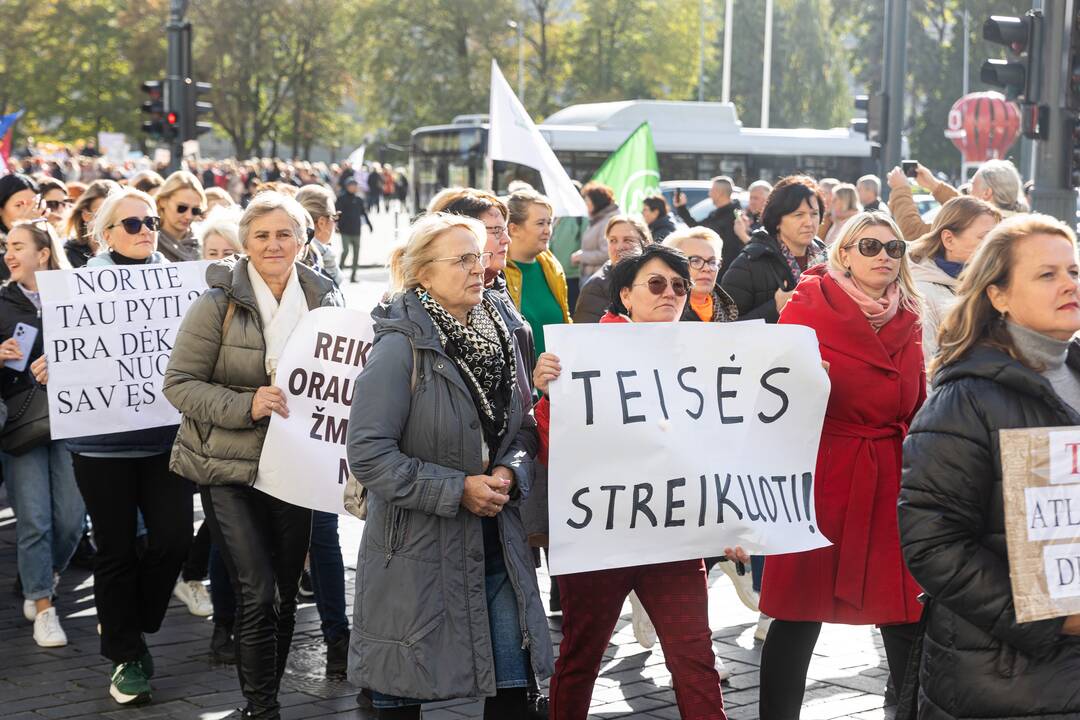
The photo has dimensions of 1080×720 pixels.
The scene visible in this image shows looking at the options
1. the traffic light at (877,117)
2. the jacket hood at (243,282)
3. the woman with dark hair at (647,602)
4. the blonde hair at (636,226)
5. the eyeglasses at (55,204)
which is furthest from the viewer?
the traffic light at (877,117)

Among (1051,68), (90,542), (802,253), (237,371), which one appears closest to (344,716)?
(237,371)

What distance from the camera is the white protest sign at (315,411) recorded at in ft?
17.4

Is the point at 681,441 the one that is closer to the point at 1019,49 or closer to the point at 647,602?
the point at 647,602

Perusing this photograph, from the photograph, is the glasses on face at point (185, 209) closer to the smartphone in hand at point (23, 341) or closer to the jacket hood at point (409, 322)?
the smartphone in hand at point (23, 341)

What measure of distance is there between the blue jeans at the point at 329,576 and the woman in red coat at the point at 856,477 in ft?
6.75

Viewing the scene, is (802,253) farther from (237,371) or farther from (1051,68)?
(1051,68)

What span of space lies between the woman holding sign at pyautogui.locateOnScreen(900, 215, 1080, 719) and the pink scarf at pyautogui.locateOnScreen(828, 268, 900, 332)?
4.98ft

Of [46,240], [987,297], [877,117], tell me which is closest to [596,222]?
[46,240]

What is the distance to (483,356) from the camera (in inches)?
173

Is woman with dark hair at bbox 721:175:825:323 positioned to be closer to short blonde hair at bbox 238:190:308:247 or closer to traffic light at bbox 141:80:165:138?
short blonde hair at bbox 238:190:308:247

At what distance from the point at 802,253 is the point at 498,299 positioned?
9.14ft

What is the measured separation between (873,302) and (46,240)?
3.82 metres

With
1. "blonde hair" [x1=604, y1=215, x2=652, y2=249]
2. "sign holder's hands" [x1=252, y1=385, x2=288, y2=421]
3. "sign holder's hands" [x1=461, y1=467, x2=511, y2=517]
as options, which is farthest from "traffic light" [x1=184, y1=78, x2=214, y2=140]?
"sign holder's hands" [x1=461, y1=467, x2=511, y2=517]

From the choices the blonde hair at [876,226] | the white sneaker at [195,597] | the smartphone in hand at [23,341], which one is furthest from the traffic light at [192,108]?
the blonde hair at [876,226]
